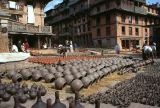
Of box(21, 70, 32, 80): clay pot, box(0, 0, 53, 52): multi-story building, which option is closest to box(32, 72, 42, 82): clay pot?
box(21, 70, 32, 80): clay pot

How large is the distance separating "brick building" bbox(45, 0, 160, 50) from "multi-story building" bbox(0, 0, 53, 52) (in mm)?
15070

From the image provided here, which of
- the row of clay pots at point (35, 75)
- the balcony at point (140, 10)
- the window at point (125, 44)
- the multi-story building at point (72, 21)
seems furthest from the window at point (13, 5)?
the balcony at point (140, 10)

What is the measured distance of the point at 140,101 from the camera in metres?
8.20

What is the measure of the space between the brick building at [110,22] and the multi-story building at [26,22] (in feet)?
49.4

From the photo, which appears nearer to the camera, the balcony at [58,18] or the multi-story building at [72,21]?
the multi-story building at [72,21]

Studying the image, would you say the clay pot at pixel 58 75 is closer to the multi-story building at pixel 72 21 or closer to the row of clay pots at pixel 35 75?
the row of clay pots at pixel 35 75

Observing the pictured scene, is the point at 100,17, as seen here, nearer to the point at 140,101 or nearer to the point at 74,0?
the point at 74,0

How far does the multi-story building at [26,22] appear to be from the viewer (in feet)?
112

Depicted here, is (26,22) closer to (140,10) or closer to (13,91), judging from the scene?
(140,10)

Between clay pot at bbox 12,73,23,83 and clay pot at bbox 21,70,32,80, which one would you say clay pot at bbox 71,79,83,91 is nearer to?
clay pot at bbox 12,73,23,83

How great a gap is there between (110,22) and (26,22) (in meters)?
19.8

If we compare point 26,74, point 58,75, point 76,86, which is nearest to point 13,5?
point 26,74

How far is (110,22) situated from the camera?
52.3 m

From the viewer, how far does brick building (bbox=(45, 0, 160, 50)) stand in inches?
2029
